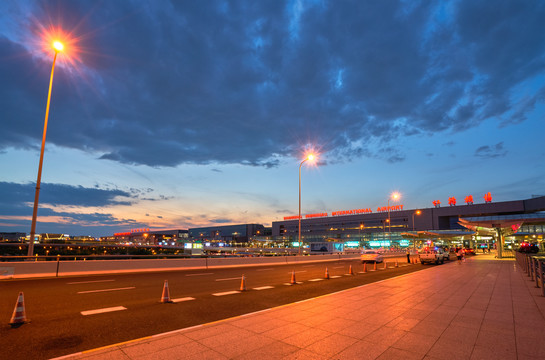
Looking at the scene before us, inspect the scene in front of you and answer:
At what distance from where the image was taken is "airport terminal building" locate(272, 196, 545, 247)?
11131cm

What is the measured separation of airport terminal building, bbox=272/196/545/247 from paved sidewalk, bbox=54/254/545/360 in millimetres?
97301

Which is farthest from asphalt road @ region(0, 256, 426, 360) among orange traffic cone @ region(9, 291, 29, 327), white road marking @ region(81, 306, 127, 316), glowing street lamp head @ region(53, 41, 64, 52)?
glowing street lamp head @ region(53, 41, 64, 52)

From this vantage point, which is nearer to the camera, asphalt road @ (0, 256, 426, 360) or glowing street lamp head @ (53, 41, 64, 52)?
asphalt road @ (0, 256, 426, 360)

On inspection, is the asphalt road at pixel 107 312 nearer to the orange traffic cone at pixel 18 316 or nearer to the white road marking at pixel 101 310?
the white road marking at pixel 101 310

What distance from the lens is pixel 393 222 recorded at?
140m

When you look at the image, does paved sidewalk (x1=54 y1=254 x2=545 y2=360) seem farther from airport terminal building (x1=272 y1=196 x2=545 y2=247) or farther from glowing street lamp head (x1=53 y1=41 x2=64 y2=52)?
airport terminal building (x1=272 y1=196 x2=545 y2=247)

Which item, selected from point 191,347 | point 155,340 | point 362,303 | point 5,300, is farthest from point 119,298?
point 362,303

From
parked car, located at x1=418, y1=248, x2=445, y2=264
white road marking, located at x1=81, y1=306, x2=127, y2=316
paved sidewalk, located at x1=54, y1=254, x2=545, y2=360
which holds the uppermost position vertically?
paved sidewalk, located at x1=54, y1=254, x2=545, y2=360

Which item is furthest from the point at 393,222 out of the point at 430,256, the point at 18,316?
the point at 18,316

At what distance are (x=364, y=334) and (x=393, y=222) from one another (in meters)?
145

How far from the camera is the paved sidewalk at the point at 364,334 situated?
17.2 feet

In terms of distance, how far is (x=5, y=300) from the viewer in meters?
9.75

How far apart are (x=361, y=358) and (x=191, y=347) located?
2992 millimetres

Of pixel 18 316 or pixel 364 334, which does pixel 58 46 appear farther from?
pixel 364 334
